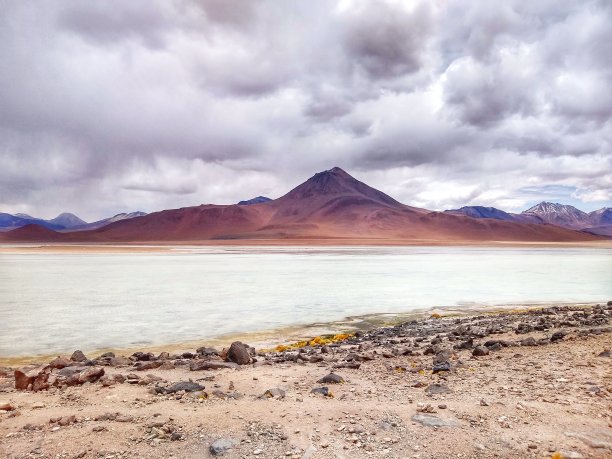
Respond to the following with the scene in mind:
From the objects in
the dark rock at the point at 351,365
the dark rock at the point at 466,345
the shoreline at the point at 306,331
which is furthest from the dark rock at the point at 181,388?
the dark rock at the point at 466,345

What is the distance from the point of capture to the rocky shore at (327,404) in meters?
4.16

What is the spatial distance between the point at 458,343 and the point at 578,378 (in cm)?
283

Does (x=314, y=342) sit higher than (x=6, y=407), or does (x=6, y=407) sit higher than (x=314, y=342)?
(x=6, y=407)

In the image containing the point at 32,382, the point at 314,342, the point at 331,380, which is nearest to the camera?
the point at 32,382

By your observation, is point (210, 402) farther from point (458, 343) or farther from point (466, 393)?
point (458, 343)

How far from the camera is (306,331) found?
1147 centimetres

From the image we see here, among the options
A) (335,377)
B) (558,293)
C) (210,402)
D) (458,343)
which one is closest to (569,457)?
(335,377)

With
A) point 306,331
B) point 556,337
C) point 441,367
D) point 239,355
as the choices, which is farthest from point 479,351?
point 306,331

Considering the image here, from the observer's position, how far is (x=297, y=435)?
173 inches

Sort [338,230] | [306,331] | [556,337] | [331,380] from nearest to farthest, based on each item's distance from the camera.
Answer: [331,380] → [556,337] → [306,331] → [338,230]

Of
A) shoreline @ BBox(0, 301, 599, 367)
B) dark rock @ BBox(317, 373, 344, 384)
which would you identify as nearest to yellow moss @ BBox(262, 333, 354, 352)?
shoreline @ BBox(0, 301, 599, 367)

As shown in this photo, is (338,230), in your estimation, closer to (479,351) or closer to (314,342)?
(314,342)

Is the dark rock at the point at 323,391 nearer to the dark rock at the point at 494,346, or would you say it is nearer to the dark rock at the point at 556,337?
the dark rock at the point at 494,346

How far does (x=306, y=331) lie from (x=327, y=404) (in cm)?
631
